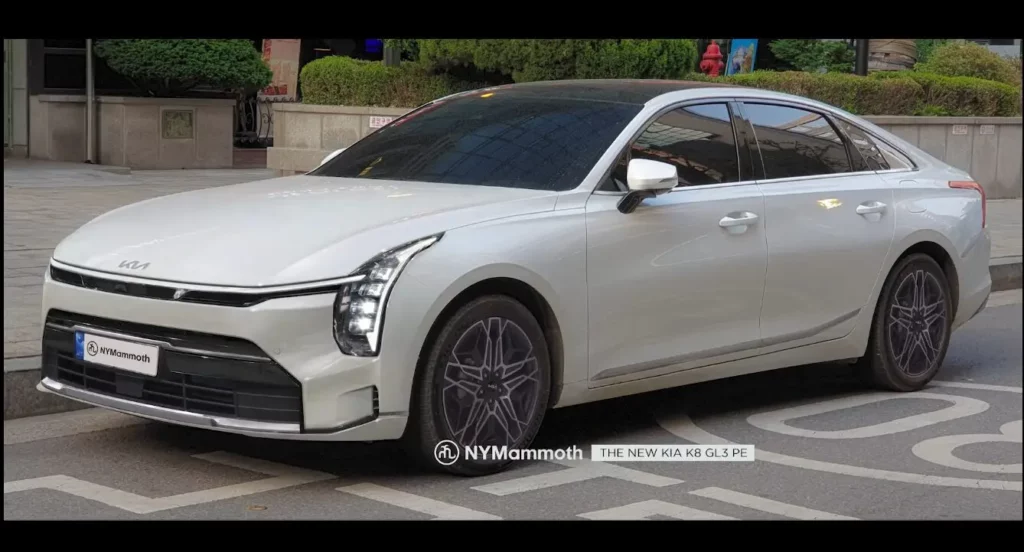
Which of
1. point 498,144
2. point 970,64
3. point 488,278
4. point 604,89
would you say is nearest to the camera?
point 488,278

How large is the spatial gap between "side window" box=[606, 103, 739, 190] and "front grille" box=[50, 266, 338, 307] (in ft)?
5.58

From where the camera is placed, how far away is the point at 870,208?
273 inches

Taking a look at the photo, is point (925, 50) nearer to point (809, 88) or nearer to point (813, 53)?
point (809, 88)

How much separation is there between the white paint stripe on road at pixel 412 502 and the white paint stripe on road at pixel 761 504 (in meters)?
0.86

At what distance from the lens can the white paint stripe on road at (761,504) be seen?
198 inches

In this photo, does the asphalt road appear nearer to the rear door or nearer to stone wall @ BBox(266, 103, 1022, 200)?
the rear door

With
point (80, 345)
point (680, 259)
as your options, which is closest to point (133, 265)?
point (80, 345)

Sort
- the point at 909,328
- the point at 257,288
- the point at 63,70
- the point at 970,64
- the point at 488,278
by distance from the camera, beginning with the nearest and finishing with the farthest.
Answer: the point at 257,288 → the point at 488,278 → the point at 909,328 → the point at 63,70 → the point at 970,64

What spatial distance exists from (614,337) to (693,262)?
20.8 inches

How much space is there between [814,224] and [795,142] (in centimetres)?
47

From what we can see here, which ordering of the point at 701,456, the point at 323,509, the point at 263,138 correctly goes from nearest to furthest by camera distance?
the point at 323,509 < the point at 701,456 < the point at 263,138

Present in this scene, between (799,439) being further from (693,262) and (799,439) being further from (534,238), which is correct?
(534,238)
